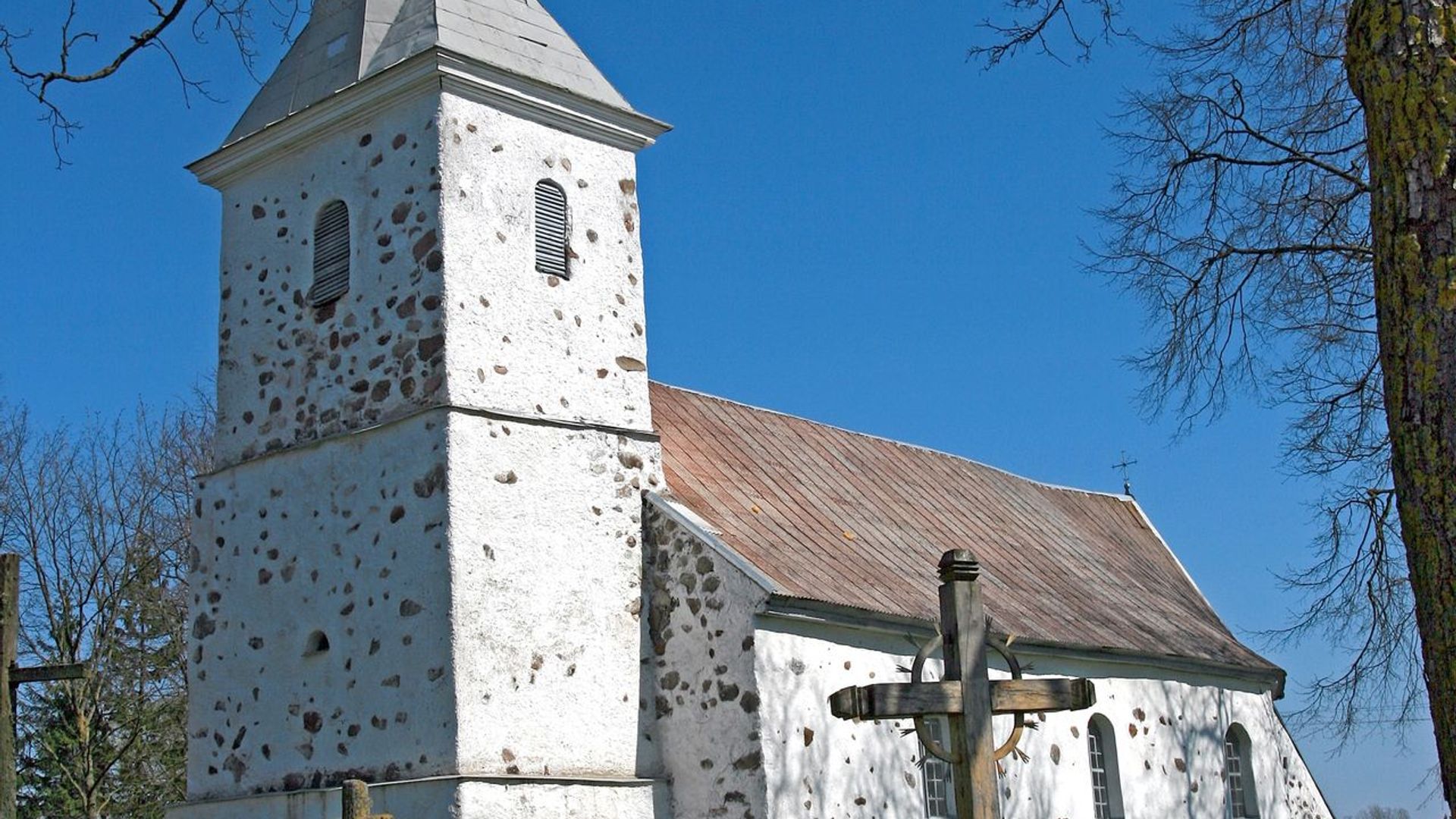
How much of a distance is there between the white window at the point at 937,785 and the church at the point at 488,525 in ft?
Result: 0.22

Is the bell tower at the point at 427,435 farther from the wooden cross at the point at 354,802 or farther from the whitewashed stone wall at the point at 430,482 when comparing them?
the wooden cross at the point at 354,802

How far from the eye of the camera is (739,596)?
51.7ft

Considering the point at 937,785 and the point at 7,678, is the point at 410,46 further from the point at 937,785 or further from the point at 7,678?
the point at 7,678

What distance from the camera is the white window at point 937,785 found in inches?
677

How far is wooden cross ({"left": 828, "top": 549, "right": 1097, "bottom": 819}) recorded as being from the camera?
28.2 ft

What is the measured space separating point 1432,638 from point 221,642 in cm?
1311

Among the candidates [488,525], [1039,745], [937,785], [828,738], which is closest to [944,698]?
[828,738]

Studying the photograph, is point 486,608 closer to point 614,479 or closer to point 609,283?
point 614,479

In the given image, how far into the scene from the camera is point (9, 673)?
329 inches

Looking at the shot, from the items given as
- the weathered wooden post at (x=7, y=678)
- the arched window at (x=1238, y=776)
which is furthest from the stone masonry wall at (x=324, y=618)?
the arched window at (x=1238, y=776)

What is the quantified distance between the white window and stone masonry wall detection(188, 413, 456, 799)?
17.3 feet

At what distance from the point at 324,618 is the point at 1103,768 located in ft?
31.2

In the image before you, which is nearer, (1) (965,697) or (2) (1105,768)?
(1) (965,697)

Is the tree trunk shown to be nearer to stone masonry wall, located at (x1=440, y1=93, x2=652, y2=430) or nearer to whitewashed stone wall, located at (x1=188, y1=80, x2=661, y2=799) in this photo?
whitewashed stone wall, located at (x1=188, y1=80, x2=661, y2=799)
